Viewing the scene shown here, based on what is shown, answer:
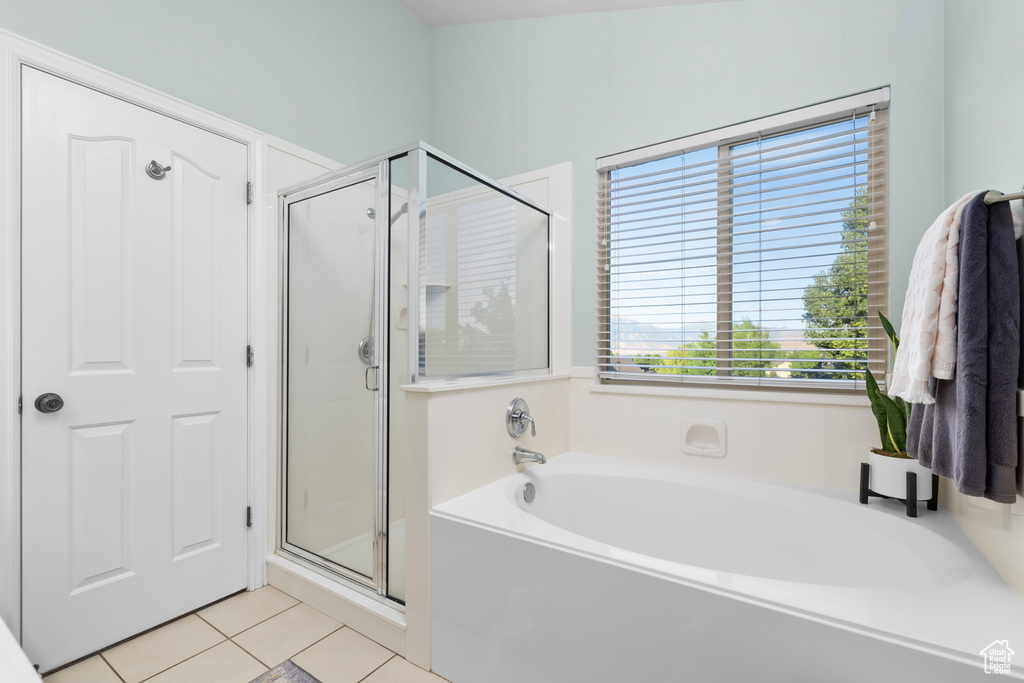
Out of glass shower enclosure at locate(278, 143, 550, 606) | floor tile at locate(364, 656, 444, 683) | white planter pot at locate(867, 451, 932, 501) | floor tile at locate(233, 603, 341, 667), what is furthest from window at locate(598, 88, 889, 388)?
floor tile at locate(233, 603, 341, 667)

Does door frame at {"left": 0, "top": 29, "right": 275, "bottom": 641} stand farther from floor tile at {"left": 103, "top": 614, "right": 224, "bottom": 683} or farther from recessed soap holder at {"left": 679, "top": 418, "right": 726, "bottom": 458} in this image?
recessed soap holder at {"left": 679, "top": 418, "right": 726, "bottom": 458}

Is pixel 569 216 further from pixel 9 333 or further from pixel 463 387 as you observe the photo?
pixel 9 333

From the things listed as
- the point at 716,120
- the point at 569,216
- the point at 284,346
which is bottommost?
the point at 284,346

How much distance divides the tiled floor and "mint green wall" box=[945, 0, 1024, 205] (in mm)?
2126

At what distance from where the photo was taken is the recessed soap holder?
1.99m

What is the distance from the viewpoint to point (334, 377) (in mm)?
1911

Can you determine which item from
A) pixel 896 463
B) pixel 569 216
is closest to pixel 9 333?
pixel 569 216


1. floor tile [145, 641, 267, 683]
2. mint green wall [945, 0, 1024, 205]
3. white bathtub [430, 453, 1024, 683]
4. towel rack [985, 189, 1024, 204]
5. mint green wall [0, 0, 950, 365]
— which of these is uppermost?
mint green wall [0, 0, 950, 365]

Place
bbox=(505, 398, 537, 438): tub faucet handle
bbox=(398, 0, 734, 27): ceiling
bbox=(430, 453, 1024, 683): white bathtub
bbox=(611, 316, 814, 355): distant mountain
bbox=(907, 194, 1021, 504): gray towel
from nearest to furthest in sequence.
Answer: bbox=(430, 453, 1024, 683): white bathtub, bbox=(907, 194, 1021, 504): gray towel, bbox=(505, 398, 537, 438): tub faucet handle, bbox=(611, 316, 814, 355): distant mountain, bbox=(398, 0, 734, 27): ceiling

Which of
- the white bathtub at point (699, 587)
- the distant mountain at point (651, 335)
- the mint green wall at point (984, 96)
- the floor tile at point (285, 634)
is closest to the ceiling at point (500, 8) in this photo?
the mint green wall at point (984, 96)

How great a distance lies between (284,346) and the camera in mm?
2074

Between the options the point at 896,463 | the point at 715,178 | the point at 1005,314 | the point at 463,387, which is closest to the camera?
the point at 1005,314

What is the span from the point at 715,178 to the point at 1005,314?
4.03 ft

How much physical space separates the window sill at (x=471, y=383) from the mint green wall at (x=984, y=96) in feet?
5.02
